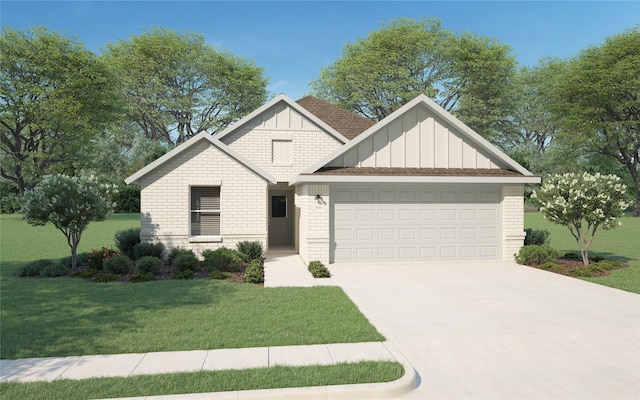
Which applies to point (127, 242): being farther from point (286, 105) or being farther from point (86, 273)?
point (286, 105)

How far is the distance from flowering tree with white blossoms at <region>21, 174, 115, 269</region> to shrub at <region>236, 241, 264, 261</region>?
466 cm

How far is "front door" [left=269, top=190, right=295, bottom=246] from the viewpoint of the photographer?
67.7 ft

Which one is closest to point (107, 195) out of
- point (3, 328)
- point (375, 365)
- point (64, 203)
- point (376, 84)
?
point (64, 203)

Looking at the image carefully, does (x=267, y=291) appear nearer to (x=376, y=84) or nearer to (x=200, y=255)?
(x=200, y=255)

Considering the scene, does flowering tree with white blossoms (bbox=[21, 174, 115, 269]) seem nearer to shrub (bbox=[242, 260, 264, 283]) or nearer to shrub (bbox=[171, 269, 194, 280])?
shrub (bbox=[171, 269, 194, 280])

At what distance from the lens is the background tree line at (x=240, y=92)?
33719mm

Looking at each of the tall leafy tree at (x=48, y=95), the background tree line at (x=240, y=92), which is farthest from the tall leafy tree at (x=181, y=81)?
the tall leafy tree at (x=48, y=95)

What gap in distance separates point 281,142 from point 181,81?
1348 inches

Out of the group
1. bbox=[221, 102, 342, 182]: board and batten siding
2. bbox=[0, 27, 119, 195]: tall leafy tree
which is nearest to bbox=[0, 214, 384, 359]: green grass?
bbox=[221, 102, 342, 182]: board and batten siding

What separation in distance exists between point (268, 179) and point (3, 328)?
9576mm

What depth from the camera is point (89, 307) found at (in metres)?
8.52

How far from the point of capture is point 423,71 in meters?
46.1

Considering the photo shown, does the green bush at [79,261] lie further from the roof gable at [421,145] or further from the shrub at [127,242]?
the roof gable at [421,145]

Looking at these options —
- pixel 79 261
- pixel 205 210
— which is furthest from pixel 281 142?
pixel 79 261
